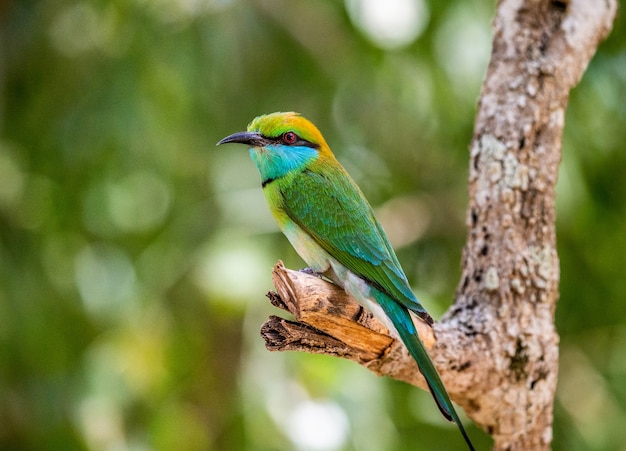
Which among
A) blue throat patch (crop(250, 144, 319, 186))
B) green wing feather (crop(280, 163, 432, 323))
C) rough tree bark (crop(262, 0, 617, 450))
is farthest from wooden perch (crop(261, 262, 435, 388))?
blue throat patch (crop(250, 144, 319, 186))

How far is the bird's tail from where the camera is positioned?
2875 mm

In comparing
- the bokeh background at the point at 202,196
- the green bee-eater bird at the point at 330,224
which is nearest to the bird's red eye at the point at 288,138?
the green bee-eater bird at the point at 330,224

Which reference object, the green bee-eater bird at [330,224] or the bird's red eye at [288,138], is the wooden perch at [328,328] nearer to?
the green bee-eater bird at [330,224]

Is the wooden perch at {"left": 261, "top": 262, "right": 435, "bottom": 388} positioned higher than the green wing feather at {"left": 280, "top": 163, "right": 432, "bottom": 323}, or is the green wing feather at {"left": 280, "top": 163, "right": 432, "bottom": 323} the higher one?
the green wing feather at {"left": 280, "top": 163, "right": 432, "bottom": 323}

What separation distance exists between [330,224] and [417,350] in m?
0.62

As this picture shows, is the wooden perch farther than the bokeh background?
No

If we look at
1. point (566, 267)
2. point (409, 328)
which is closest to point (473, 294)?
point (409, 328)

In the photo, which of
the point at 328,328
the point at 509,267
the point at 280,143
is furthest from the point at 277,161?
the point at 509,267

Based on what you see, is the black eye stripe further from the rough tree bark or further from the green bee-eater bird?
the rough tree bark

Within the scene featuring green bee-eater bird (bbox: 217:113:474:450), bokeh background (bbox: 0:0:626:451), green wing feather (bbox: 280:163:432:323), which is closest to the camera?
green bee-eater bird (bbox: 217:113:474:450)

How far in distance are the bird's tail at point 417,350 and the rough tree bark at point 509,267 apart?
0.09 m

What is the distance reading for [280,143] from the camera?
3553 millimetres

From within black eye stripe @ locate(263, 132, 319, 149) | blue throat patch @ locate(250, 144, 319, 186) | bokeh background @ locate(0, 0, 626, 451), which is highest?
bokeh background @ locate(0, 0, 626, 451)

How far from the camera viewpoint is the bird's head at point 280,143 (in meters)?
3.53
